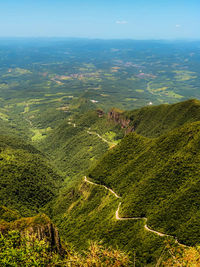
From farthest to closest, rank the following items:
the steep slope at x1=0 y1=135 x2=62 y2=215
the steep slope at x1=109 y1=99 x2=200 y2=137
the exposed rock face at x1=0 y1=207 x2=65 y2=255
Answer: the steep slope at x1=109 y1=99 x2=200 y2=137, the steep slope at x1=0 y1=135 x2=62 y2=215, the exposed rock face at x1=0 y1=207 x2=65 y2=255

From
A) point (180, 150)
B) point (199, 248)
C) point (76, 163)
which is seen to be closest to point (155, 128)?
point (76, 163)

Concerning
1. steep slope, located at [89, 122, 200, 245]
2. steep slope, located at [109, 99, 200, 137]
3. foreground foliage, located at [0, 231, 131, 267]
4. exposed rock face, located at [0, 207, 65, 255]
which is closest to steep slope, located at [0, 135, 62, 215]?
steep slope, located at [89, 122, 200, 245]

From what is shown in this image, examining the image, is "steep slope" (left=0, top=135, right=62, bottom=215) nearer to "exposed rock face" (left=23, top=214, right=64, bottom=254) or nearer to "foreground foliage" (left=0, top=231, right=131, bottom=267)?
"exposed rock face" (left=23, top=214, right=64, bottom=254)

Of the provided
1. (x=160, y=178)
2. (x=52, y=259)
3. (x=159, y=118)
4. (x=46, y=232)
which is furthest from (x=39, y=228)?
(x=159, y=118)

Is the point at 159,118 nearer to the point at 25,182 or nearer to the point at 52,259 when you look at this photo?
the point at 25,182

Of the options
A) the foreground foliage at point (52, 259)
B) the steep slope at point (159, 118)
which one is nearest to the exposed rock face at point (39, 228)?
the foreground foliage at point (52, 259)

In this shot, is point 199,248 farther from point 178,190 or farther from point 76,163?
point 76,163
